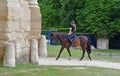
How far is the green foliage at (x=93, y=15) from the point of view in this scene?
1809 inches

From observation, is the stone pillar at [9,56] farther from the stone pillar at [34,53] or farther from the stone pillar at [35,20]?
the stone pillar at [35,20]

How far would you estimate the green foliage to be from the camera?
151 ft

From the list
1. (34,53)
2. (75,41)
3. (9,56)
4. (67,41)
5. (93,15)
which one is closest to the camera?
(9,56)

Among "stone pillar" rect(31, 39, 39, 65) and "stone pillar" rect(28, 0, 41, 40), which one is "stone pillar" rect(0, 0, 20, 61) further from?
"stone pillar" rect(28, 0, 41, 40)

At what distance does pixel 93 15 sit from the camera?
46.8 metres

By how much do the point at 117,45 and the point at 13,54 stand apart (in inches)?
1330

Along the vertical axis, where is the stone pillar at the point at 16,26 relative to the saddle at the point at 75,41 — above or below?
above

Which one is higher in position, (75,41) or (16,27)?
(16,27)

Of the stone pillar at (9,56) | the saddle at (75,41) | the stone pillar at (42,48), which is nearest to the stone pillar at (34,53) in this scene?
the stone pillar at (9,56)

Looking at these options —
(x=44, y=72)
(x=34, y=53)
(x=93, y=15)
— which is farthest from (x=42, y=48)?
(x=93, y=15)

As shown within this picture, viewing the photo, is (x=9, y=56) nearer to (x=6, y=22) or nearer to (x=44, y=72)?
(x=6, y=22)

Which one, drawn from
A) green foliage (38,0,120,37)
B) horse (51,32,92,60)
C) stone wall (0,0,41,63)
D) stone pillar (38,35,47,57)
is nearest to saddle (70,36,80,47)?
horse (51,32,92,60)

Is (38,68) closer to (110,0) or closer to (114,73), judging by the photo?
(114,73)

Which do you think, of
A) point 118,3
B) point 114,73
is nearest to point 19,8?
point 114,73
